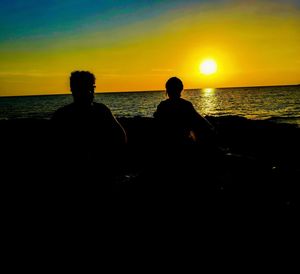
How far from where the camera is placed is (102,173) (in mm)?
3721

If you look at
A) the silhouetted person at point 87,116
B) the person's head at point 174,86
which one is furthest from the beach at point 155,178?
the person's head at point 174,86

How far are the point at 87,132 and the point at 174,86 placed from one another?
2.92 metres

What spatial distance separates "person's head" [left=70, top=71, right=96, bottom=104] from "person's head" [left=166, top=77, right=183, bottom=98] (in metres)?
2.64

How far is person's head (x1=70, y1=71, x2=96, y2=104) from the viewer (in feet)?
12.1

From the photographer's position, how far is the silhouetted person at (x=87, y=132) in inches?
146

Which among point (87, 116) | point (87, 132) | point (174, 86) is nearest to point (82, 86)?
point (87, 116)

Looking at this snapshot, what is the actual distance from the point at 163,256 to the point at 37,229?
7.08 ft

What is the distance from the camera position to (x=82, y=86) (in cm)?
370

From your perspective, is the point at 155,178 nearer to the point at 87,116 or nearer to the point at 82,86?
the point at 87,116

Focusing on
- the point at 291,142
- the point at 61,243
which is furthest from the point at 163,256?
the point at 291,142

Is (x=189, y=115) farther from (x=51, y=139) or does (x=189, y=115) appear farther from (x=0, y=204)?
(x=0, y=204)

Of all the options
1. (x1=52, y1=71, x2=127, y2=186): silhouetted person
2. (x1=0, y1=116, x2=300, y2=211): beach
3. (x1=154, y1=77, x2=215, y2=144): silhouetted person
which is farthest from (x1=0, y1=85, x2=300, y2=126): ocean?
(x1=52, y1=71, x2=127, y2=186): silhouetted person

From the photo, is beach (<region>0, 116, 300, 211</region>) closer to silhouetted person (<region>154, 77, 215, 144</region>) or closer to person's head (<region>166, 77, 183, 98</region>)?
silhouetted person (<region>154, 77, 215, 144</region>)

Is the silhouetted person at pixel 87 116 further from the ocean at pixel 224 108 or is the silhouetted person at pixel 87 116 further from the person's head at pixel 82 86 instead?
the ocean at pixel 224 108
